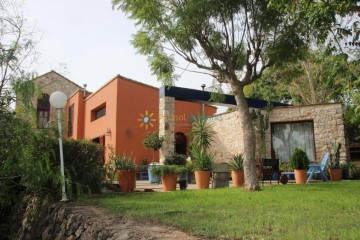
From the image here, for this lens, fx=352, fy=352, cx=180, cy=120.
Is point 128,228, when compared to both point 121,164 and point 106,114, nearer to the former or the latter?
point 121,164

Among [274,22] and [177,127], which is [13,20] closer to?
[274,22]

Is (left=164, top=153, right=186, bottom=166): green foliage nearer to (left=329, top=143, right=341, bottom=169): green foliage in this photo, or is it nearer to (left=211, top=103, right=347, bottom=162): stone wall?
(left=211, top=103, right=347, bottom=162): stone wall

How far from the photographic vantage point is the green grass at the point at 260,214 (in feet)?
11.7

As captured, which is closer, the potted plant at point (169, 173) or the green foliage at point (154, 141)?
the potted plant at point (169, 173)

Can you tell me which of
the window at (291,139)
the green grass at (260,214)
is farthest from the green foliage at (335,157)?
the green grass at (260,214)

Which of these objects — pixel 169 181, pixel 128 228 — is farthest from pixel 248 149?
pixel 128 228

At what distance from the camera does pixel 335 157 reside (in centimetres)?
1224

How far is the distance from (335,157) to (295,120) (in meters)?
2.65

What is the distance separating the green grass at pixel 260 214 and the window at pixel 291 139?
7732 millimetres

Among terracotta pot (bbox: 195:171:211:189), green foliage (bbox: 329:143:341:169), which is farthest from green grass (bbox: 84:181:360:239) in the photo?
green foliage (bbox: 329:143:341:169)

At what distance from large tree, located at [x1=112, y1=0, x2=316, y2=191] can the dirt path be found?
4071 millimetres

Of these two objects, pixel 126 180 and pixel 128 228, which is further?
pixel 126 180

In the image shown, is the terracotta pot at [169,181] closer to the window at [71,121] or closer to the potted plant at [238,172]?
the potted plant at [238,172]

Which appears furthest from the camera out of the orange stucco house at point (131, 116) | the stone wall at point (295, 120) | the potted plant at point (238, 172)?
the orange stucco house at point (131, 116)
